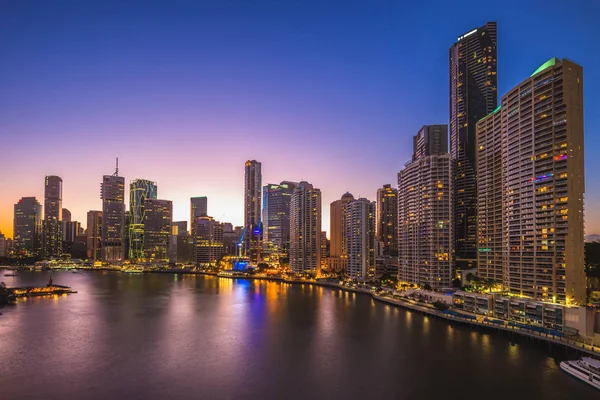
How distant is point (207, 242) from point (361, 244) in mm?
102507

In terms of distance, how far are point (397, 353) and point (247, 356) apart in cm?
1211

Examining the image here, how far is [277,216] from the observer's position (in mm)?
190375

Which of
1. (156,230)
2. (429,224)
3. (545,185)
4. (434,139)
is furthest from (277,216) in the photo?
(545,185)

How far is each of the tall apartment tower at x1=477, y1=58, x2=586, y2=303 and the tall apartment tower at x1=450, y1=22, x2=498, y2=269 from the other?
35196mm

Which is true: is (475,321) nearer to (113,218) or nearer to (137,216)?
(137,216)

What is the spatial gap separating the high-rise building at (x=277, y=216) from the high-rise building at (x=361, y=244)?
87.7 meters

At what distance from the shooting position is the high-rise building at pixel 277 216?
180 meters

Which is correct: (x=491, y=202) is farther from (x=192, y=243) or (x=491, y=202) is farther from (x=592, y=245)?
(x=192, y=243)

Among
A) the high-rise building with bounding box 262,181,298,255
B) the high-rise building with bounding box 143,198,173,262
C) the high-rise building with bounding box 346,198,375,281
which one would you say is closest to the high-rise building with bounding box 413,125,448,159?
the high-rise building with bounding box 346,198,375,281

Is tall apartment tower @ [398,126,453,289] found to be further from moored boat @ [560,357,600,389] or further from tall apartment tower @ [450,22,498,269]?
moored boat @ [560,357,600,389]

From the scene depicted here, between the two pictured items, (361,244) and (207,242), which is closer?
(361,244)

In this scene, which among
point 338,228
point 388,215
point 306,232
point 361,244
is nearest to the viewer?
point 361,244

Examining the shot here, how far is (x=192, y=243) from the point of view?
Result: 618ft

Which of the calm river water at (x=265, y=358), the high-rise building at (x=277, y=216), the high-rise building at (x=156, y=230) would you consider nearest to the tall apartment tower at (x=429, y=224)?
the calm river water at (x=265, y=358)
